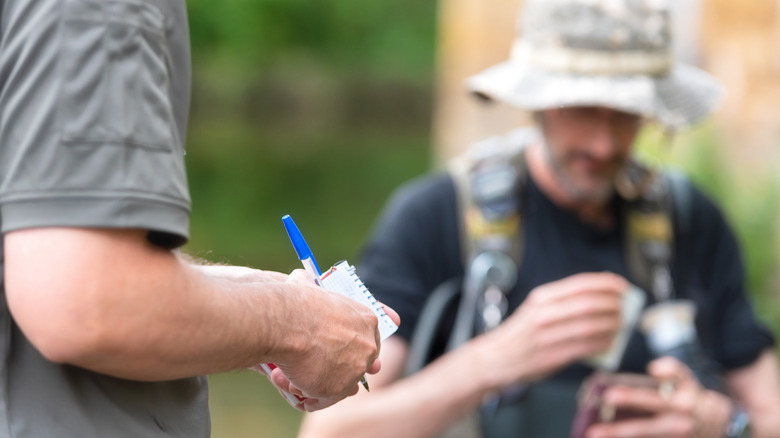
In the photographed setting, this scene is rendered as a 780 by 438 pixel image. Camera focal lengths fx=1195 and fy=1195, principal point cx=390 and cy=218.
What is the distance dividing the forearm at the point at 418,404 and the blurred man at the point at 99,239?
1350 mm

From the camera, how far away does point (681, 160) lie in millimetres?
5906

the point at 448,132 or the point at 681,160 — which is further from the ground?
the point at 681,160

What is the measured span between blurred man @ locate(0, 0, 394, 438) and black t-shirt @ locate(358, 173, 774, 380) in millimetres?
1485

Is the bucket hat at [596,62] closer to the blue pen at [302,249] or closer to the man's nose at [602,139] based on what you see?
the man's nose at [602,139]

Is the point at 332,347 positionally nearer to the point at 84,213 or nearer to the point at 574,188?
the point at 84,213

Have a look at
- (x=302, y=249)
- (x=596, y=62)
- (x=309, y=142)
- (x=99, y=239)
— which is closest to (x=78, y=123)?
(x=99, y=239)

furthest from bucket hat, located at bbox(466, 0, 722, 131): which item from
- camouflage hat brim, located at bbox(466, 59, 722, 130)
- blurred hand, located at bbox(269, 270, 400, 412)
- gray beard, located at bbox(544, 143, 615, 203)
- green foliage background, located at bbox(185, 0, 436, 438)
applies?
green foliage background, located at bbox(185, 0, 436, 438)

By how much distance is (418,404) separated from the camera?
271 centimetres

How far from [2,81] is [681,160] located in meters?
5.03

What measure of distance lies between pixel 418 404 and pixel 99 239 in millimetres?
1599

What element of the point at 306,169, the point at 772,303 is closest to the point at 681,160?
the point at 772,303

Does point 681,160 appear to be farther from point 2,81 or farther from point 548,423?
point 2,81

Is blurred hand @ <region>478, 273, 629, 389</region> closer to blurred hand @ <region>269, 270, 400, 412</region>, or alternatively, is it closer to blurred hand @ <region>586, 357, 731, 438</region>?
blurred hand @ <region>586, 357, 731, 438</region>

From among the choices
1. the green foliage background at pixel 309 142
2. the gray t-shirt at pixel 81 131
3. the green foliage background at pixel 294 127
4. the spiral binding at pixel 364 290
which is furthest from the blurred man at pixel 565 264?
the green foliage background at pixel 294 127
